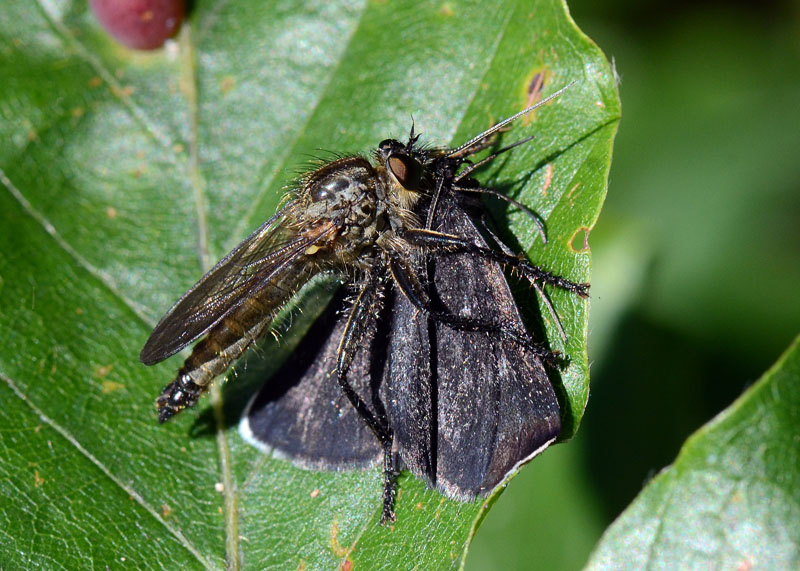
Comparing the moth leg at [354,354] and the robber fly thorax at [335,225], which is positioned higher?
the robber fly thorax at [335,225]

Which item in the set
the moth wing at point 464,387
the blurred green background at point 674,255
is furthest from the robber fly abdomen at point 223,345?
the blurred green background at point 674,255

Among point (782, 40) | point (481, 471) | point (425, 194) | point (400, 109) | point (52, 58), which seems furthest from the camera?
point (782, 40)

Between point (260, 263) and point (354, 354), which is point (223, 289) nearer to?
point (260, 263)

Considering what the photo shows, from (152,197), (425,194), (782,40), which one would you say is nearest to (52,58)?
(152,197)

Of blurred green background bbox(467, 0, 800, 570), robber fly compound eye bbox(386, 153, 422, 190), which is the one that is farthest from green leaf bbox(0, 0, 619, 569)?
blurred green background bbox(467, 0, 800, 570)

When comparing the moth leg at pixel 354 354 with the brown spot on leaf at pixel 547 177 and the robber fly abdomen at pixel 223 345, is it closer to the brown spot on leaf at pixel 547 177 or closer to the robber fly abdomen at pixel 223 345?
the robber fly abdomen at pixel 223 345

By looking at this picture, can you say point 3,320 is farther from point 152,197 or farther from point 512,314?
point 512,314

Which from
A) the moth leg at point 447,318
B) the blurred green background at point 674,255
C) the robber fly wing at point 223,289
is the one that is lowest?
the blurred green background at point 674,255
